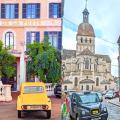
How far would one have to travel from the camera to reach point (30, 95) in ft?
17.4

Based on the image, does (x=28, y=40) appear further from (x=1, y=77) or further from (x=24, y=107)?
(x=24, y=107)

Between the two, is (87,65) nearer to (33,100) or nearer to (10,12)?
(33,100)

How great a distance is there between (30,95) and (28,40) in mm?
6298

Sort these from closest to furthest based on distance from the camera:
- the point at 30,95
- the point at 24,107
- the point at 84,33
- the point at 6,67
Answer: the point at 84,33 → the point at 24,107 → the point at 30,95 → the point at 6,67

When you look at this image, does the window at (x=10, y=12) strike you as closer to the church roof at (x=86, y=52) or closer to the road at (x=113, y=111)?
the road at (x=113, y=111)

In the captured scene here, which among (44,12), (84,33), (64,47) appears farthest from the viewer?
(44,12)

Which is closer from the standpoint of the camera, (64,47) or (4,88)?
(64,47)

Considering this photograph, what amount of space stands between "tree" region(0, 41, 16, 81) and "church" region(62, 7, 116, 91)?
689 centimetres

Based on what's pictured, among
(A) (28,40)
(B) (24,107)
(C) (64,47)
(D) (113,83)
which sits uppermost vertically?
(A) (28,40)

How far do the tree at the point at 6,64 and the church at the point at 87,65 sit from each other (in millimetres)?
6893

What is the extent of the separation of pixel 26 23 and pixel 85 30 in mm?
9861

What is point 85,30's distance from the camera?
4.66 feet

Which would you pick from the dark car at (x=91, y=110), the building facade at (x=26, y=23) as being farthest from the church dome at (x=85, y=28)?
the building facade at (x=26, y=23)

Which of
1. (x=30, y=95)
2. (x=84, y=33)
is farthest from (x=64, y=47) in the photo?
(x=30, y=95)
